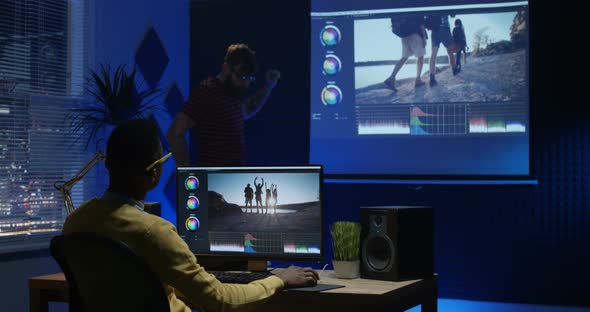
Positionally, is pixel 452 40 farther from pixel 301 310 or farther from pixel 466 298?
pixel 301 310

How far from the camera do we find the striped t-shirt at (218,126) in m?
5.99

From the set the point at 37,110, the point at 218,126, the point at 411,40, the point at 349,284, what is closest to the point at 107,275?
the point at 349,284

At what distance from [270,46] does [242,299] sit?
4.13 meters

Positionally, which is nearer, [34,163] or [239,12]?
[34,163]

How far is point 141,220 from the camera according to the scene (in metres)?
1.97

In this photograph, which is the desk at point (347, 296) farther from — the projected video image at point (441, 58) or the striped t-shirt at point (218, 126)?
the striped t-shirt at point (218, 126)

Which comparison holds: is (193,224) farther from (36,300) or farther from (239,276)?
(36,300)

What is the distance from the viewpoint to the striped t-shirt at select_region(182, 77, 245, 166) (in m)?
5.99

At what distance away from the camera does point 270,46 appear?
6.11 meters

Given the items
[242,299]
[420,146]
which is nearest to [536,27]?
[420,146]

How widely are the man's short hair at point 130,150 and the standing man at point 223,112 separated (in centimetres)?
389

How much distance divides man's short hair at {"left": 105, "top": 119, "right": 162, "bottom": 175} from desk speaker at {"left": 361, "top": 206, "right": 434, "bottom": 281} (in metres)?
1.15

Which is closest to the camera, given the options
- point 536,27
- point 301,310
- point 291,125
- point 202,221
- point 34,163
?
point 301,310

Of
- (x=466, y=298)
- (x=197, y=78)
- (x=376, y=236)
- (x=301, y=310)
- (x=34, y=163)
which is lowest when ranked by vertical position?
(x=466, y=298)
